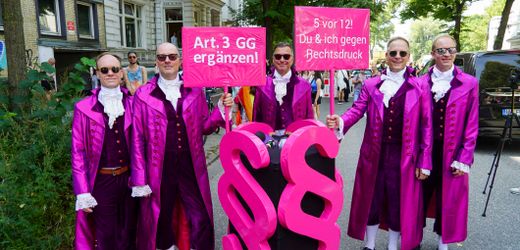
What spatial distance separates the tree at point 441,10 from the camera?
21250mm

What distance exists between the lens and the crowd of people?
3.12 metres

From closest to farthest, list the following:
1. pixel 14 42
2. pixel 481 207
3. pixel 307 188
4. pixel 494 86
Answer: pixel 307 188 < pixel 14 42 < pixel 481 207 < pixel 494 86

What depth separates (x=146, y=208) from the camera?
10.9 feet

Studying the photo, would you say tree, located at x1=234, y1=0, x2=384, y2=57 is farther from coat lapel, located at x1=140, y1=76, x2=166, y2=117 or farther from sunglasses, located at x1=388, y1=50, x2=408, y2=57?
coat lapel, located at x1=140, y1=76, x2=166, y2=117

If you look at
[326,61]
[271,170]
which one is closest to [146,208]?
[271,170]

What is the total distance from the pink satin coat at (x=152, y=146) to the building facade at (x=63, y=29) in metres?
11.3

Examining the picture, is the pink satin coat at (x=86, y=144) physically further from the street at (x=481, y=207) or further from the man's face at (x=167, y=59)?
the street at (x=481, y=207)

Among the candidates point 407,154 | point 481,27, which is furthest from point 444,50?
point 481,27

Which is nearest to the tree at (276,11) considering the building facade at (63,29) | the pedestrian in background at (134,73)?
the building facade at (63,29)

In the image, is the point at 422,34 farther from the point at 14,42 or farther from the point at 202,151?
the point at 202,151

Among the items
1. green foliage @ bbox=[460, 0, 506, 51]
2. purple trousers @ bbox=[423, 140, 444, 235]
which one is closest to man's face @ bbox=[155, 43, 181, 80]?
purple trousers @ bbox=[423, 140, 444, 235]

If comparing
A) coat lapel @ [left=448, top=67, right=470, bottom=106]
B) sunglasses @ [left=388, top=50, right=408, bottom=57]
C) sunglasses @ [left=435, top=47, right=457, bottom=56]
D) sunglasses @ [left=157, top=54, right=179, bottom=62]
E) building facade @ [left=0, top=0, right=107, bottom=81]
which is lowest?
coat lapel @ [left=448, top=67, right=470, bottom=106]

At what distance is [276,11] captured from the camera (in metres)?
17.1

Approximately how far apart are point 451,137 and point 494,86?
5054 mm
